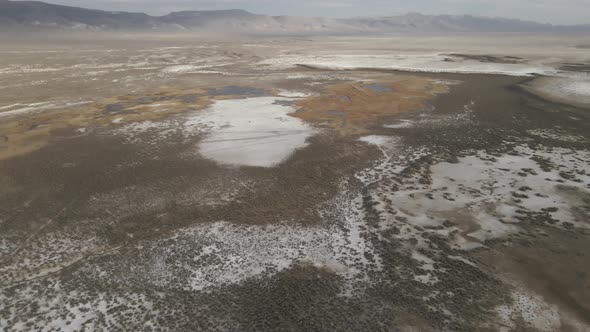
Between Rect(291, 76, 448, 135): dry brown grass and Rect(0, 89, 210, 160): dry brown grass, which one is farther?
Rect(291, 76, 448, 135): dry brown grass

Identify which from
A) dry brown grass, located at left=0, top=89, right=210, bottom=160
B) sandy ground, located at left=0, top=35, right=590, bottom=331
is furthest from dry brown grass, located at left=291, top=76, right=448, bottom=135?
dry brown grass, located at left=0, top=89, right=210, bottom=160

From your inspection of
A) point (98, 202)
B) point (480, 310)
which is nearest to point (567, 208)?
point (480, 310)

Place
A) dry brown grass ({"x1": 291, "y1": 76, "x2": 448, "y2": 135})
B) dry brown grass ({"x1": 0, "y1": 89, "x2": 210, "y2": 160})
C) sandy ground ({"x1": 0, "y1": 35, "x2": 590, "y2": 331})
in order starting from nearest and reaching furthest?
1. sandy ground ({"x1": 0, "y1": 35, "x2": 590, "y2": 331})
2. dry brown grass ({"x1": 0, "y1": 89, "x2": 210, "y2": 160})
3. dry brown grass ({"x1": 291, "y1": 76, "x2": 448, "y2": 135})

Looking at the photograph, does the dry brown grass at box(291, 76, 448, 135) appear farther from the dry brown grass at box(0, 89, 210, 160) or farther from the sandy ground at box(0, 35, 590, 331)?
the dry brown grass at box(0, 89, 210, 160)

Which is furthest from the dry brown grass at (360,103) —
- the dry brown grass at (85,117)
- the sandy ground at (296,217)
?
the dry brown grass at (85,117)

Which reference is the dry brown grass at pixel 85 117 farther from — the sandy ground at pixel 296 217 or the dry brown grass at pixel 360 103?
the dry brown grass at pixel 360 103

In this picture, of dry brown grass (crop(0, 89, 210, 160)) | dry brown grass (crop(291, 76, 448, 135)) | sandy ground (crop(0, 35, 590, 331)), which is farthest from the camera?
dry brown grass (crop(291, 76, 448, 135))

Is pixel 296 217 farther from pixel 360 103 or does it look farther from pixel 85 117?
pixel 85 117

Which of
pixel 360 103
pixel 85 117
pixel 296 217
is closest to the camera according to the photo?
pixel 296 217

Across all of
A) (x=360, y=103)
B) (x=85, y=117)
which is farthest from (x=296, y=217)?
(x=85, y=117)
